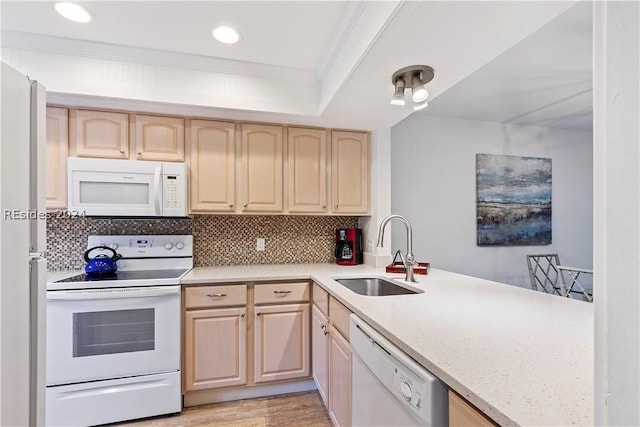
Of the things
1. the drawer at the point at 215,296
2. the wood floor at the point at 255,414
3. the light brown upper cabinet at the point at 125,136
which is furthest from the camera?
the light brown upper cabinet at the point at 125,136

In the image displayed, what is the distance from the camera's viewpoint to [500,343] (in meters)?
0.93

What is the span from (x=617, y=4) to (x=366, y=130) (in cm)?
Result: 247

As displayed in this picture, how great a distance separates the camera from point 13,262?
0.86m

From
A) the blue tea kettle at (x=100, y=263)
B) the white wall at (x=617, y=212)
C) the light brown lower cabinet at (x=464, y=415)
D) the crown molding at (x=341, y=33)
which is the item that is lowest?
the light brown lower cabinet at (x=464, y=415)

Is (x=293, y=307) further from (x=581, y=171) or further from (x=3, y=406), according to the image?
(x=581, y=171)

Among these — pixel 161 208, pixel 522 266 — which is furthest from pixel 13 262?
pixel 522 266

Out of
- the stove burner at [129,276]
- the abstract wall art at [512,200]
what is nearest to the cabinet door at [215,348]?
the stove burner at [129,276]

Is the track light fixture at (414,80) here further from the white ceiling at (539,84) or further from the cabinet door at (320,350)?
the cabinet door at (320,350)

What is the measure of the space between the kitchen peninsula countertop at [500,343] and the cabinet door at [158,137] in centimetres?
158

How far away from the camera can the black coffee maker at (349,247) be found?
2.68m

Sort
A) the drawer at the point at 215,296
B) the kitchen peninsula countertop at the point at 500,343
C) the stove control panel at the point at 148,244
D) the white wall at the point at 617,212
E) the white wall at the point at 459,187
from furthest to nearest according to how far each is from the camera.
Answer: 1. the white wall at the point at 459,187
2. the stove control panel at the point at 148,244
3. the drawer at the point at 215,296
4. the kitchen peninsula countertop at the point at 500,343
5. the white wall at the point at 617,212

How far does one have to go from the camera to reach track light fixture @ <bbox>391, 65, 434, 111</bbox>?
1604mm

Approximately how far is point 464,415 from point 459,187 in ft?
9.73

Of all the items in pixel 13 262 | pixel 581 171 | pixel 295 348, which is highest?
pixel 581 171
